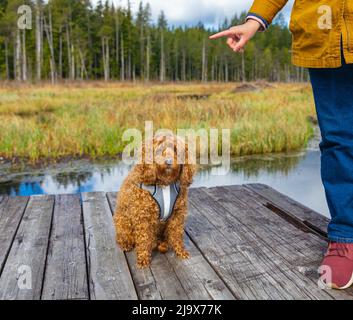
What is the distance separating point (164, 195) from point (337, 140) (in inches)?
41.7

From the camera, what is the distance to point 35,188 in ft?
20.1

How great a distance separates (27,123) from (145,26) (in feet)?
176

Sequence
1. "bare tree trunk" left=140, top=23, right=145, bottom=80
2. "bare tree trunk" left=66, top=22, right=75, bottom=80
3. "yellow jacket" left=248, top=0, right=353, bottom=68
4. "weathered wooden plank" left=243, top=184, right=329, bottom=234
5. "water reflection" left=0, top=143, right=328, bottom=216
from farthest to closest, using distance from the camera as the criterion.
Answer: "bare tree trunk" left=140, top=23, right=145, bottom=80, "bare tree trunk" left=66, top=22, right=75, bottom=80, "water reflection" left=0, top=143, right=328, bottom=216, "weathered wooden plank" left=243, top=184, right=329, bottom=234, "yellow jacket" left=248, top=0, right=353, bottom=68

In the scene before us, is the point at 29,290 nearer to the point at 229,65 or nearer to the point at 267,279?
the point at 267,279

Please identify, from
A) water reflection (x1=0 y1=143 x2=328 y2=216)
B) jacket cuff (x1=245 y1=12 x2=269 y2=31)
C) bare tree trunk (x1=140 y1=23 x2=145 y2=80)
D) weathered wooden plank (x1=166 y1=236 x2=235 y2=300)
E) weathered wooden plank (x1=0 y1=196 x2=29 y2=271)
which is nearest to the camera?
weathered wooden plank (x1=166 y1=236 x2=235 y2=300)

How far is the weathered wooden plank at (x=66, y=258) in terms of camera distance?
7.54ft

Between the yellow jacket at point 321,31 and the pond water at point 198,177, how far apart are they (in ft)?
11.5

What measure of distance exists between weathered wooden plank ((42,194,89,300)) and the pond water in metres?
2.50

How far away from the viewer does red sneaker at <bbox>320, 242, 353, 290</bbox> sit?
2287mm

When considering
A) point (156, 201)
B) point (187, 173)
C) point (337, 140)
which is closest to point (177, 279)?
point (156, 201)

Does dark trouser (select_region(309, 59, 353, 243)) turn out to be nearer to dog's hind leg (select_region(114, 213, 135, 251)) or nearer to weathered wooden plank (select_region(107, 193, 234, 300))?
weathered wooden plank (select_region(107, 193, 234, 300))

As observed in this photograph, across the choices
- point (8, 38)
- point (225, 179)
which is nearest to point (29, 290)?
point (225, 179)

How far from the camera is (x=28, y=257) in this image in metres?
2.75

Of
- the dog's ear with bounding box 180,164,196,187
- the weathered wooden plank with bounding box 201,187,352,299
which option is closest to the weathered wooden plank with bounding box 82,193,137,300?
the dog's ear with bounding box 180,164,196,187
